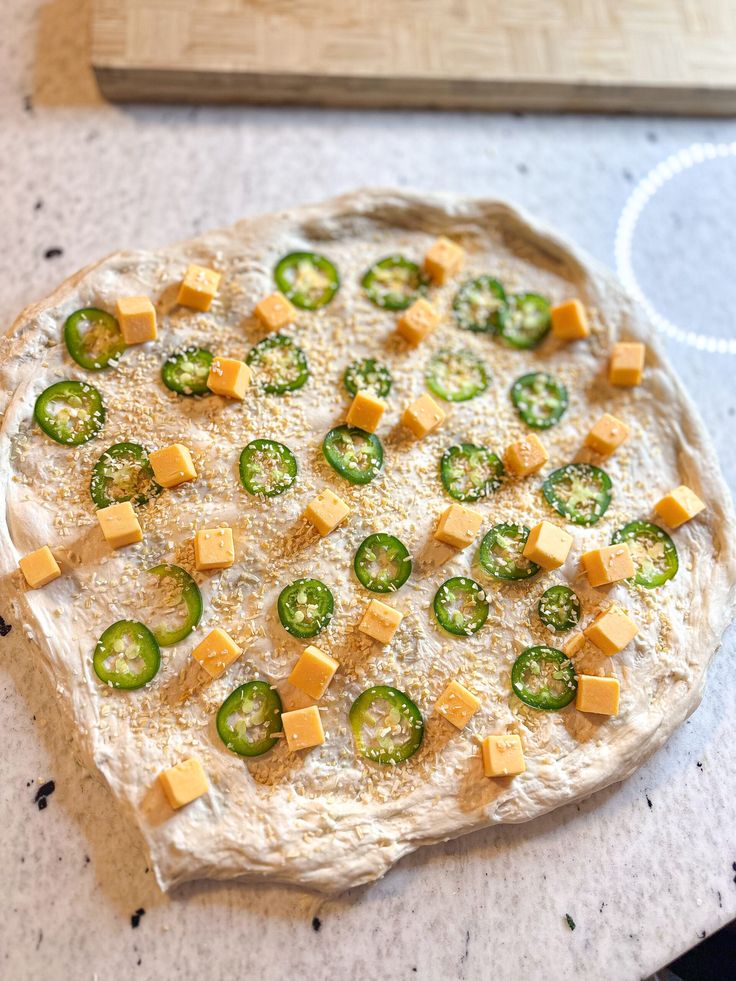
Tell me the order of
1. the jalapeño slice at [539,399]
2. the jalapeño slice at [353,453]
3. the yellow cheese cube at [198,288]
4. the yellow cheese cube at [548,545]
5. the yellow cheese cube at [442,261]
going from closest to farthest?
the yellow cheese cube at [548,545] → the jalapeño slice at [353,453] → the yellow cheese cube at [198,288] → the jalapeño slice at [539,399] → the yellow cheese cube at [442,261]

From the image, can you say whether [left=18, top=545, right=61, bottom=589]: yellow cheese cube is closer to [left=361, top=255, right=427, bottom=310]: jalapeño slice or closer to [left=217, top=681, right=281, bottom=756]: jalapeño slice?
[left=217, top=681, right=281, bottom=756]: jalapeño slice

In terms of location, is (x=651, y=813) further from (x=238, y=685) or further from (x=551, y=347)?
(x=551, y=347)

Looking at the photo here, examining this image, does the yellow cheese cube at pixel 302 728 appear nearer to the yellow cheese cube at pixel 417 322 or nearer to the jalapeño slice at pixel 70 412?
the jalapeño slice at pixel 70 412

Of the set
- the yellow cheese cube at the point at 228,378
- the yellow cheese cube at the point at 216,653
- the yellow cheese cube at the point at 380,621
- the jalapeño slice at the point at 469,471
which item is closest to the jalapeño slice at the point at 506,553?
the jalapeño slice at the point at 469,471

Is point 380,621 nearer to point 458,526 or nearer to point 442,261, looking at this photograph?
point 458,526

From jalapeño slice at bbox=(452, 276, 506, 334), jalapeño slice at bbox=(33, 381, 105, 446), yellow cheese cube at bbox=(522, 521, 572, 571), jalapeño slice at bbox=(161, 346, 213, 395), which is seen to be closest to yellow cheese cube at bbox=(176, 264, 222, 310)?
jalapeño slice at bbox=(161, 346, 213, 395)

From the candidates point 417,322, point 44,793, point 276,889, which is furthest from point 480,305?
point 44,793
